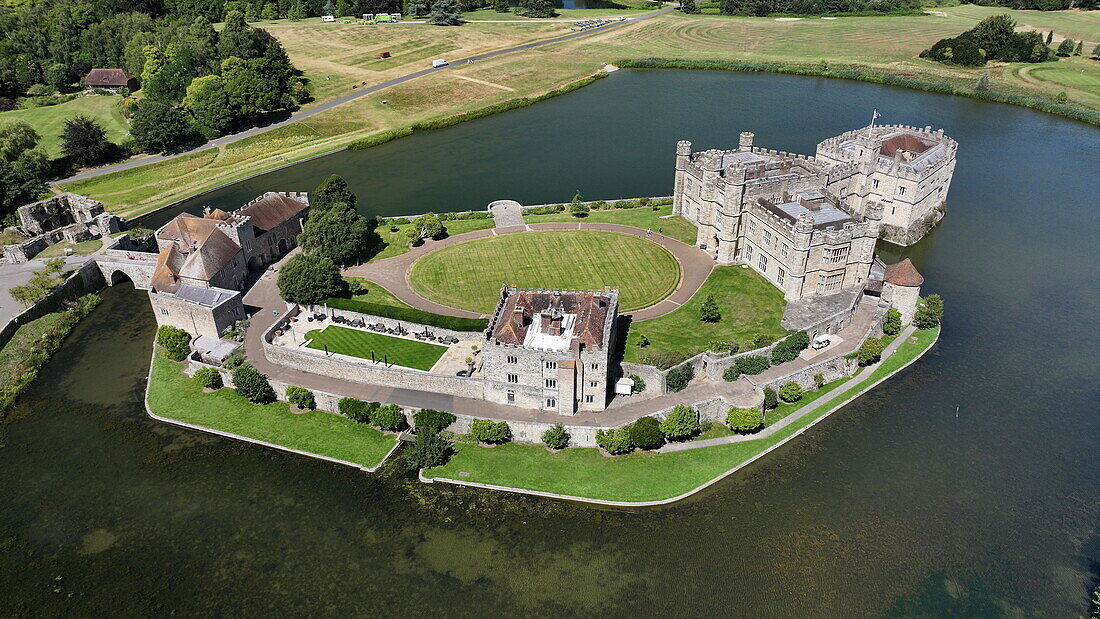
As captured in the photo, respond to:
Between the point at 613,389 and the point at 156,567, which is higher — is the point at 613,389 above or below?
above

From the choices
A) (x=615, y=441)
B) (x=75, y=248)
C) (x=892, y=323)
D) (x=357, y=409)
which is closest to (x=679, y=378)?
(x=615, y=441)

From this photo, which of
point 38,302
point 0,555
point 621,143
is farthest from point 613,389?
point 621,143

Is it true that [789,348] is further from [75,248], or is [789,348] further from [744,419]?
[75,248]

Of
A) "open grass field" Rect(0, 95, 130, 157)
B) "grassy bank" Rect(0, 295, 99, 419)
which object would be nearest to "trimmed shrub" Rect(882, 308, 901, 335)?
"grassy bank" Rect(0, 295, 99, 419)

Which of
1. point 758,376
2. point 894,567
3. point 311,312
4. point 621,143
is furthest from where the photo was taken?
point 621,143

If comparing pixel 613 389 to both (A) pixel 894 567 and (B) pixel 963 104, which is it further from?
(B) pixel 963 104
